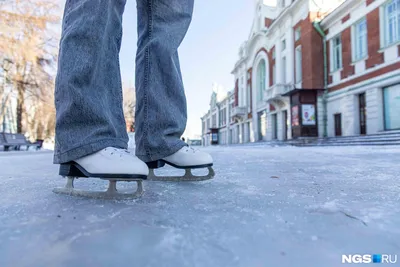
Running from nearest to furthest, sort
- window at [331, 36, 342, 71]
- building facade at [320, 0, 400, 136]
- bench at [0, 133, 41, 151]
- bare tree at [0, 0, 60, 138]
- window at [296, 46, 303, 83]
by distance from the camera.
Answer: bench at [0, 133, 41, 151]
building facade at [320, 0, 400, 136]
bare tree at [0, 0, 60, 138]
window at [331, 36, 342, 71]
window at [296, 46, 303, 83]

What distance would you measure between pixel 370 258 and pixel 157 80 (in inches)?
24.7

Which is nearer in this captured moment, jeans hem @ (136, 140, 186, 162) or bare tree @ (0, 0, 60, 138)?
jeans hem @ (136, 140, 186, 162)

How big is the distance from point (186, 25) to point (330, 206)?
2.06ft

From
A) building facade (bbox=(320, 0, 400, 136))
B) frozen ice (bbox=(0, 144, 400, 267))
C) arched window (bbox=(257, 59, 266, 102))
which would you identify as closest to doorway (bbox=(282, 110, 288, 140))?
building facade (bbox=(320, 0, 400, 136))

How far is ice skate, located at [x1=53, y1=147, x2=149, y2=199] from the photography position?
1.81ft

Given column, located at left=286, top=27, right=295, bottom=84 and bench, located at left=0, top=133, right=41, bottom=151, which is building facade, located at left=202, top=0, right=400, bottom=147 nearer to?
column, located at left=286, top=27, right=295, bottom=84

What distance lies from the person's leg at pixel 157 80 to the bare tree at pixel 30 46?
775 cm

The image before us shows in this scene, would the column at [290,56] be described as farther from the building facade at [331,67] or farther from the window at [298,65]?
the window at [298,65]

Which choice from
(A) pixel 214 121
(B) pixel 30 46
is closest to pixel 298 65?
(B) pixel 30 46

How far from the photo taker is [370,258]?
29 cm

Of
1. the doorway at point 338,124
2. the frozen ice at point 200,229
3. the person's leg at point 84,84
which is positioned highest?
the doorway at point 338,124

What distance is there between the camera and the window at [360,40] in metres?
7.51

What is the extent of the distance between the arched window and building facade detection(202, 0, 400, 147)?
35 cm

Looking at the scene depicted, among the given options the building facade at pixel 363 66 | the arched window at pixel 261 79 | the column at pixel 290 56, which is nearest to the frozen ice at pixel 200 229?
the building facade at pixel 363 66
